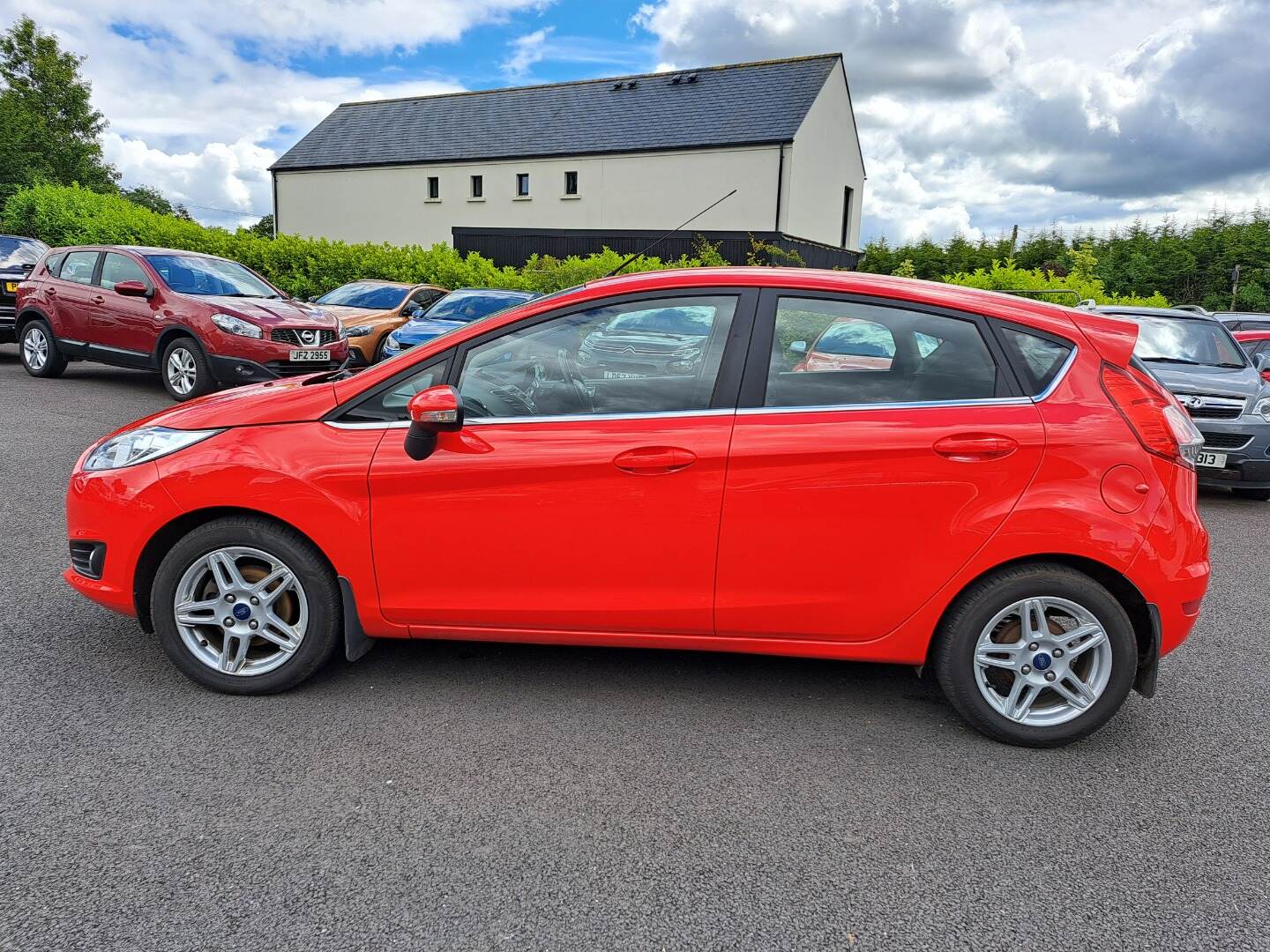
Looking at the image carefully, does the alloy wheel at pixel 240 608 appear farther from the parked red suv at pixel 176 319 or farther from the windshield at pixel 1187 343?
the windshield at pixel 1187 343

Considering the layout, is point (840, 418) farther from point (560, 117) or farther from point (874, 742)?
point (560, 117)

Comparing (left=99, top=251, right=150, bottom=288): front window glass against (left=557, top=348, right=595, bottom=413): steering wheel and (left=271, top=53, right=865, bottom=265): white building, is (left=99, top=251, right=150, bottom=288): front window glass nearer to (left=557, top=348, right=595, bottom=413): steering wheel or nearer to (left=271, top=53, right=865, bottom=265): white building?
(left=557, top=348, right=595, bottom=413): steering wheel

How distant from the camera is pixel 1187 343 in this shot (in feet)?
30.0

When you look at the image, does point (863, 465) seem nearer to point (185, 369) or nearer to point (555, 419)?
point (555, 419)

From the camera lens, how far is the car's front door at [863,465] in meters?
3.19

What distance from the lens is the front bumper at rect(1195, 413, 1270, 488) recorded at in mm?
7934

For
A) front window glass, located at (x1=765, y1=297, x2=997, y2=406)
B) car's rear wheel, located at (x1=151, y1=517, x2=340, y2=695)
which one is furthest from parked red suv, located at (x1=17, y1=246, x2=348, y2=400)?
front window glass, located at (x1=765, y1=297, x2=997, y2=406)

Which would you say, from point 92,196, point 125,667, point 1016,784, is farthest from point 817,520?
point 92,196

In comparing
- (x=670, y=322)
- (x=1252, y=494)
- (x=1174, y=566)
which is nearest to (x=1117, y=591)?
(x=1174, y=566)

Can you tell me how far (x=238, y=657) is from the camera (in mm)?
3547

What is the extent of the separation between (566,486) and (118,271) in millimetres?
10065

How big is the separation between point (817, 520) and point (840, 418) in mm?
374

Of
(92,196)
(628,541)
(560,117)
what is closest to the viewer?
(628,541)

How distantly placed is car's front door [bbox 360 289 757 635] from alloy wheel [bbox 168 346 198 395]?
7.91 meters
